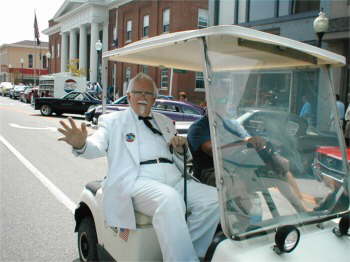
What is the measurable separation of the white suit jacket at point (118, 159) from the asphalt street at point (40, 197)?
1512 mm

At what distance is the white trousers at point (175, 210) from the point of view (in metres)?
2.41

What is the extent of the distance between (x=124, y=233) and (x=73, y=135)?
760 mm

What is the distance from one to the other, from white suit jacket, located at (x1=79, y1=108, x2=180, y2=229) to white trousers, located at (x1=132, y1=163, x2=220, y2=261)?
0.08m

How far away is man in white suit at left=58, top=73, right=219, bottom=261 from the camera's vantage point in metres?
2.46

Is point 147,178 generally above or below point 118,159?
below

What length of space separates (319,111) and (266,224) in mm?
995

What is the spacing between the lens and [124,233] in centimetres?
273

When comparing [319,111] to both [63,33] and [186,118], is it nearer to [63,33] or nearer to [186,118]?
[186,118]

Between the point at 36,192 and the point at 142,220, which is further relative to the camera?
the point at 36,192

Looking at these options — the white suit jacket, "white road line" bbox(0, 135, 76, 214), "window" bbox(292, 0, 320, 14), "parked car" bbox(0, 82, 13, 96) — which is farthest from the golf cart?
"parked car" bbox(0, 82, 13, 96)

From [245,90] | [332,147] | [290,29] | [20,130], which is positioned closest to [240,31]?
[245,90]

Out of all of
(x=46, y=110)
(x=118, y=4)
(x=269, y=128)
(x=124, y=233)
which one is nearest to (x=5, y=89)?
(x=118, y=4)

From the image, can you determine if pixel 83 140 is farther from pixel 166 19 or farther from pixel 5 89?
pixel 5 89

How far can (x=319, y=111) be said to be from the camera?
2.79m
